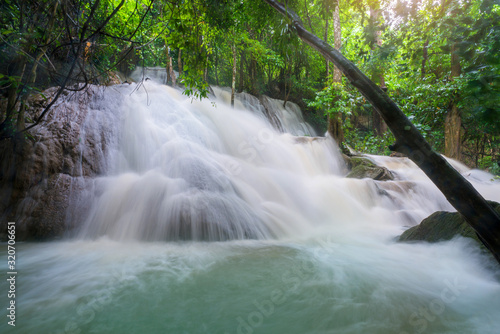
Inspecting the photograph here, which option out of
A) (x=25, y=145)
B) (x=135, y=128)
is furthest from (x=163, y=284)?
(x=135, y=128)

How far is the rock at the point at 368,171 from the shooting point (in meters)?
8.10

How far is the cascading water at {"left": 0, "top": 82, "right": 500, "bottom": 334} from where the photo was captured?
6.16 feet

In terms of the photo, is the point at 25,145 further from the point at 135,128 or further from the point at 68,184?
the point at 135,128

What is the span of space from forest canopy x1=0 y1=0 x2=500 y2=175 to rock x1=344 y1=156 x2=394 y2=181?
1498 millimetres

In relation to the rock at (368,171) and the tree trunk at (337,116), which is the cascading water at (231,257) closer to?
the rock at (368,171)

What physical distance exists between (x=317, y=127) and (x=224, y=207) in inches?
505

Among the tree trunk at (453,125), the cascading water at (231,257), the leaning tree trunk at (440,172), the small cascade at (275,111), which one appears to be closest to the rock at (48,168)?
the cascading water at (231,257)

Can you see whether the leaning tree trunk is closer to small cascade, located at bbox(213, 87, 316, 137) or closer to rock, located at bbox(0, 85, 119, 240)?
rock, located at bbox(0, 85, 119, 240)

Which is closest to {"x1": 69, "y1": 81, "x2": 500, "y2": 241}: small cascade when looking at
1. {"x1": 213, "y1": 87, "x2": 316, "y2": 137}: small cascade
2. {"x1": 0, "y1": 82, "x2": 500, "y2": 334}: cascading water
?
{"x1": 0, "y1": 82, "x2": 500, "y2": 334}: cascading water

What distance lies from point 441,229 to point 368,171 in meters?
4.85

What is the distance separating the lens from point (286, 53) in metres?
2.36

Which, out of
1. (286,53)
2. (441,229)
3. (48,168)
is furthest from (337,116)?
(48,168)

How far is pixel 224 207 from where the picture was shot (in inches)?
172

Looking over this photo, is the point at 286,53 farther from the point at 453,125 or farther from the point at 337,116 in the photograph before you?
the point at 453,125
